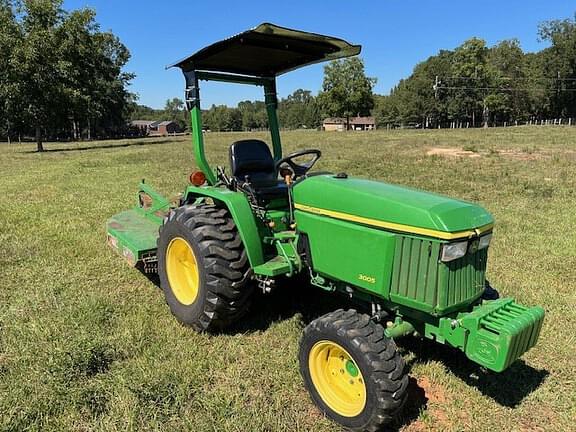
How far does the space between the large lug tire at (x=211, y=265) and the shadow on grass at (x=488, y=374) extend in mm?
1370

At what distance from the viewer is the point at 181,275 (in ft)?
13.6

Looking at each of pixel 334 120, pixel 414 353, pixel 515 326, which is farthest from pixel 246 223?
pixel 334 120

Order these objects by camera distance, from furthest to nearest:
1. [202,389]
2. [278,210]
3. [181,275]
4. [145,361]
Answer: [181,275] < [278,210] < [145,361] < [202,389]

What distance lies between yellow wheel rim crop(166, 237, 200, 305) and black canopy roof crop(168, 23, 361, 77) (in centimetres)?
154

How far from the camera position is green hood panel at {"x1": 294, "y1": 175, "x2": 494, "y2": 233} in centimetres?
260

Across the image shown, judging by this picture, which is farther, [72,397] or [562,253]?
[562,253]

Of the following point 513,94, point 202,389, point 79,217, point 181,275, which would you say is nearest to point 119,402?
point 202,389

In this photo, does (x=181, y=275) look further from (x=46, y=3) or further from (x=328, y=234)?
(x=46, y=3)

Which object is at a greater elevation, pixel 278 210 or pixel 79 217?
pixel 278 210

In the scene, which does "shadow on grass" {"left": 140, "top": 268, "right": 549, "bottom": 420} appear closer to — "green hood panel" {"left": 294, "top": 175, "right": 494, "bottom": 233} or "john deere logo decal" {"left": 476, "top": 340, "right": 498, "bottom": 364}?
"john deere logo decal" {"left": 476, "top": 340, "right": 498, "bottom": 364}

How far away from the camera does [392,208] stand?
8.95 feet

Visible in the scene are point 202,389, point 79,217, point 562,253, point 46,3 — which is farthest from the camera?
point 46,3

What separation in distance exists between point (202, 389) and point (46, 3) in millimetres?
28336

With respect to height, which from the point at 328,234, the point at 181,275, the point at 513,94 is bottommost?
the point at 181,275
